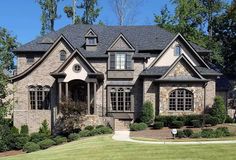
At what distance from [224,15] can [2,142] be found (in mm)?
35651

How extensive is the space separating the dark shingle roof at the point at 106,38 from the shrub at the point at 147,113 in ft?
19.8

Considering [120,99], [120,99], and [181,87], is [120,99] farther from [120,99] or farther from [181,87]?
[181,87]

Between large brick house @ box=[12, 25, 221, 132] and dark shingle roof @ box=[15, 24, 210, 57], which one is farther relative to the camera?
dark shingle roof @ box=[15, 24, 210, 57]

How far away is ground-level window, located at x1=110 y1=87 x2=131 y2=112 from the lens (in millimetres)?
37531

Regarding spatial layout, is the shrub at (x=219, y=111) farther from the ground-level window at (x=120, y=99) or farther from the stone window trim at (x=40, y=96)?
the stone window trim at (x=40, y=96)

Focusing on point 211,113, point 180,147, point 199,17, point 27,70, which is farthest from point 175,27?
point 180,147

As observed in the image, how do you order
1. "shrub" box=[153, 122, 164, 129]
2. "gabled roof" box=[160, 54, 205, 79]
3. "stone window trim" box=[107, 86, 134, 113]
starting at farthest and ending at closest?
1. "stone window trim" box=[107, 86, 134, 113]
2. "gabled roof" box=[160, 54, 205, 79]
3. "shrub" box=[153, 122, 164, 129]

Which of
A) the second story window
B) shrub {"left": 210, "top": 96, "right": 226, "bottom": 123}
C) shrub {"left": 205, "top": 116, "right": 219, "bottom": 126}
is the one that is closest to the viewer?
shrub {"left": 205, "top": 116, "right": 219, "bottom": 126}

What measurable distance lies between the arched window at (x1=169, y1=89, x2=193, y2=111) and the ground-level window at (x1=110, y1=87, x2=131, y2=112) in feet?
14.6

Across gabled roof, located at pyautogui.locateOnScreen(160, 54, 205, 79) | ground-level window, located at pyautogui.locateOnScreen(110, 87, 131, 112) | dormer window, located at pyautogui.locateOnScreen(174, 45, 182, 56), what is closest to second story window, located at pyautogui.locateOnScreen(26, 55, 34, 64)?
ground-level window, located at pyautogui.locateOnScreen(110, 87, 131, 112)

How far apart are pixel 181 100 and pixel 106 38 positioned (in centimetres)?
1070

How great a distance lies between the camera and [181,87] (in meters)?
35.2

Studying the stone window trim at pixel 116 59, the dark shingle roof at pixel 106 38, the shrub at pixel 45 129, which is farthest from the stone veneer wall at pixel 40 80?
the stone window trim at pixel 116 59

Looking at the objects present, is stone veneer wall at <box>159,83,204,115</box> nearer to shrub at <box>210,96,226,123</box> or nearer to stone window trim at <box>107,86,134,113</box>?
shrub at <box>210,96,226,123</box>
